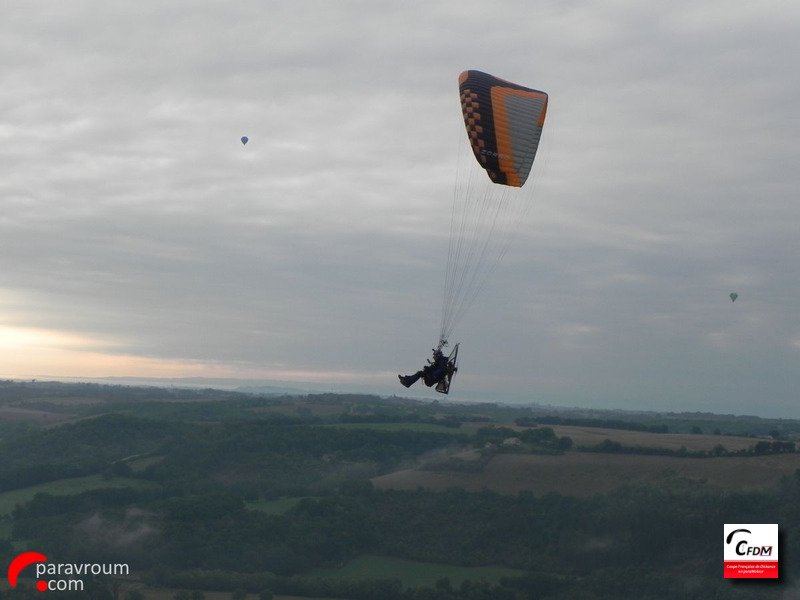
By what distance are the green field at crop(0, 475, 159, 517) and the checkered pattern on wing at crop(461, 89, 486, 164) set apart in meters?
75.6

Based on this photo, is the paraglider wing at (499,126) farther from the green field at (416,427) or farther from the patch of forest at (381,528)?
the green field at (416,427)

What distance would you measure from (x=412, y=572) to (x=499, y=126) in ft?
135

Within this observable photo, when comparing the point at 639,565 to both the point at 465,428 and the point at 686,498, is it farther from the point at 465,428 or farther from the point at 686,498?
the point at 465,428

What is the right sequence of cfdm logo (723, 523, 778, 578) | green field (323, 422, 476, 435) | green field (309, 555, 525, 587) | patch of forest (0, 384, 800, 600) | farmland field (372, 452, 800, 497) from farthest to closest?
1. green field (323, 422, 476, 435)
2. farmland field (372, 452, 800, 497)
3. green field (309, 555, 525, 587)
4. patch of forest (0, 384, 800, 600)
5. cfdm logo (723, 523, 778, 578)

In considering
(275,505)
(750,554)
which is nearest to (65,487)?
(275,505)

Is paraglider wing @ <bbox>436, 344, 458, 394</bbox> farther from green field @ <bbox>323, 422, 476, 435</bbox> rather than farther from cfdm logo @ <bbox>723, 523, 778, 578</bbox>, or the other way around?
green field @ <bbox>323, 422, 476, 435</bbox>

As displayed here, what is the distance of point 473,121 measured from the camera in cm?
3341

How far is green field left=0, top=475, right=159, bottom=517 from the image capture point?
93.0m

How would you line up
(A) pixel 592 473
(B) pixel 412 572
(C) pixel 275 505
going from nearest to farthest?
(B) pixel 412 572
(A) pixel 592 473
(C) pixel 275 505

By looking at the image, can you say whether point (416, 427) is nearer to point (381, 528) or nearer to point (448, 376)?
point (381, 528)

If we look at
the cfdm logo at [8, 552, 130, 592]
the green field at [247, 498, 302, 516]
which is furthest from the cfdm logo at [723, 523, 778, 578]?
the cfdm logo at [8, 552, 130, 592]

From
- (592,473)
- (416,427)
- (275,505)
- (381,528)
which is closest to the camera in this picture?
(381,528)

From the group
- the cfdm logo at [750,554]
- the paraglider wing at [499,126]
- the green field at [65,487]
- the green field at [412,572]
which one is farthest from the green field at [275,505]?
the paraglider wing at [499,126]

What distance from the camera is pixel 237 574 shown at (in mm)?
66188
